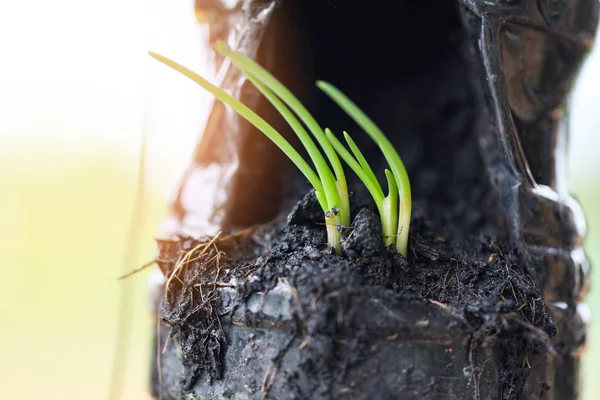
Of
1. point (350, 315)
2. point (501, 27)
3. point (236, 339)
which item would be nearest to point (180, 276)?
point (236, 339)

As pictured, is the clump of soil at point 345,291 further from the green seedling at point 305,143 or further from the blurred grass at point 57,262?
the blurred grass at point 57,262

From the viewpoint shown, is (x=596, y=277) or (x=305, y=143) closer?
(x=305, y=143)

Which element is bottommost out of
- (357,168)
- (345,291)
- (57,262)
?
(57,262)

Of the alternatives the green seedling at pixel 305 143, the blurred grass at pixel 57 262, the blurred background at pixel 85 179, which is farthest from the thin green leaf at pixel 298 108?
the blurred grass at pixel 57 262

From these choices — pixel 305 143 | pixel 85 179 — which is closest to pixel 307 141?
pixel 305 143

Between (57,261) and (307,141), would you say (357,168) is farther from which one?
(57,261)

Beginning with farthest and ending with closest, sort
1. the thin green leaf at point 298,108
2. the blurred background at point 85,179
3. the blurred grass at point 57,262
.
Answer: the blurred grass at point 57,262
the blurred background at point 85,179
the thin green leaf at point 298,108

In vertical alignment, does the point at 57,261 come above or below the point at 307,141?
below

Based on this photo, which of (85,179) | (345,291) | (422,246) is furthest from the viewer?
(85,179)
